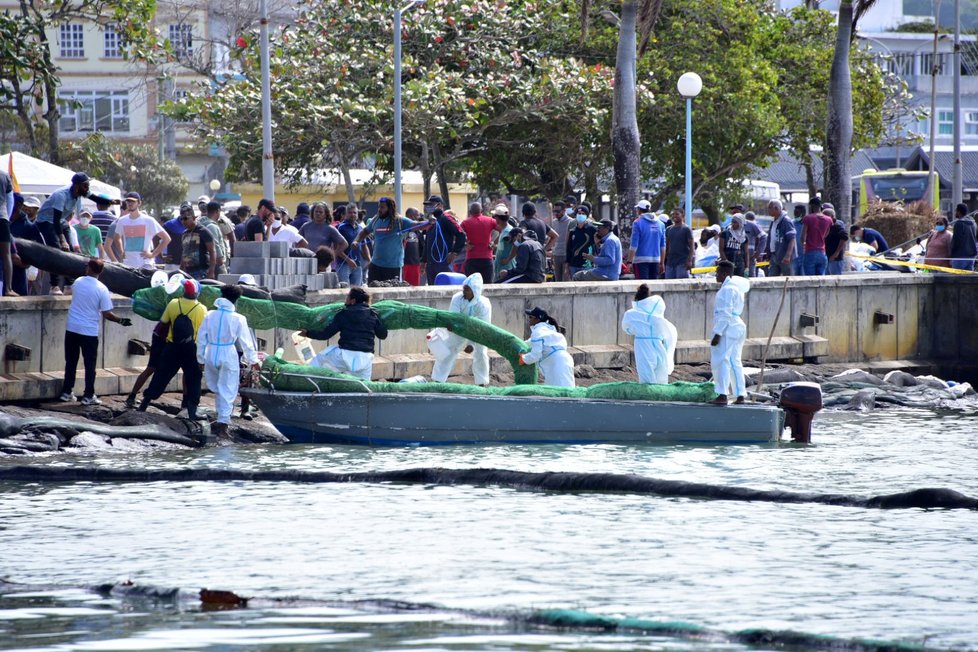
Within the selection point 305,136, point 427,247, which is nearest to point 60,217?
point 427,247

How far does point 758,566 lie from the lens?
10.8 metres

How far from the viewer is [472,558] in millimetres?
11086

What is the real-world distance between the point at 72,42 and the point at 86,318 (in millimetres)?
48434

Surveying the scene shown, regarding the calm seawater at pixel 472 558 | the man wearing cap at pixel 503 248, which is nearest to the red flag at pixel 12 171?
the man wearing cap at pixel 503 248

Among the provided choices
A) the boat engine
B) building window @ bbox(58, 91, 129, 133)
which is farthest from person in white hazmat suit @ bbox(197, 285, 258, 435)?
building window @ bbox(58, 91, 129, 133)

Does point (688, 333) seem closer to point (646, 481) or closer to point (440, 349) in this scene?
point (440, 349)

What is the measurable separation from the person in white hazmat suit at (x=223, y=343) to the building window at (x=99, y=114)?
47121 mm

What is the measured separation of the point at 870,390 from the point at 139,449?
11110mm

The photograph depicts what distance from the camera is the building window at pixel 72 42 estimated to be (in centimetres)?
6306

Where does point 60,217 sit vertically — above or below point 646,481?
above

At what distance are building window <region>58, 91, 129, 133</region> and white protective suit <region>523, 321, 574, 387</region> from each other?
154ft

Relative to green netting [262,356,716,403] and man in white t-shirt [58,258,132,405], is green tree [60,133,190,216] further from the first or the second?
green netting [262,356,716,403]

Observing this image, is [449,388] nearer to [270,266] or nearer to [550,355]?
[550,355]

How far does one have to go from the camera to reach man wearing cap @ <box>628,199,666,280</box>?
24094 mm
